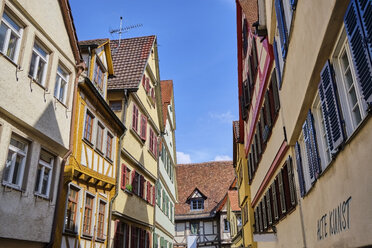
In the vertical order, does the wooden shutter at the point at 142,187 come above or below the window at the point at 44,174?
above

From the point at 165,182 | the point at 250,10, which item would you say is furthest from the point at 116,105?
the point at 165,182

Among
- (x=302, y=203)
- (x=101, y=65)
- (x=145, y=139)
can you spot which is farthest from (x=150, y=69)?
(x=302, y=203)

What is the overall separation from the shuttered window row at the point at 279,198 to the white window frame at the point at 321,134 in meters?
2.40

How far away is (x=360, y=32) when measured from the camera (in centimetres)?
362

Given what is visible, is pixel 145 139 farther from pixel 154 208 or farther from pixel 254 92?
pixel 254 92

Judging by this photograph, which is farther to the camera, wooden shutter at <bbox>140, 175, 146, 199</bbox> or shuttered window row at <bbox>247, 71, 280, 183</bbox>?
wooden shutter at <bbox>140, 175, 146, 199</bbox>

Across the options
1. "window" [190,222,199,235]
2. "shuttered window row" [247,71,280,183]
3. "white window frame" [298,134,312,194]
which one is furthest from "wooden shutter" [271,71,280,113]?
"window" [190,222,199,235]

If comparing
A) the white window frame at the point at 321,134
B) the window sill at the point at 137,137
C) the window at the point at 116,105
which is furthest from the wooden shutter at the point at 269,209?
the window at the point at 116,105

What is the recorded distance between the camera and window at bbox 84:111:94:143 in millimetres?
10996

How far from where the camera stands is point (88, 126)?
1127 cm

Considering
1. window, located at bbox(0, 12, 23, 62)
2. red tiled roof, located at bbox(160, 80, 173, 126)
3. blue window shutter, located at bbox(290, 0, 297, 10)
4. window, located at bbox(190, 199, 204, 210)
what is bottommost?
blue window shutter, located at bbox(290, 0, 297, 10)

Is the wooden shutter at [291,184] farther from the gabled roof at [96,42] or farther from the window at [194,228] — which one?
the window at [194,228]

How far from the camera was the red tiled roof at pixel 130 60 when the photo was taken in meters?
15.4

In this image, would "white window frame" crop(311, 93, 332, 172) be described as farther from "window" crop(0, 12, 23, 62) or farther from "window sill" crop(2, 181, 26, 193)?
"window" crop(0, 12, 23, 62)
